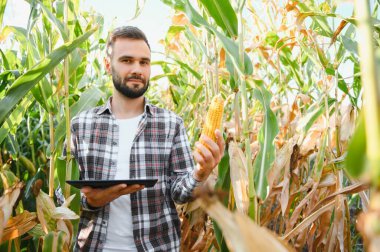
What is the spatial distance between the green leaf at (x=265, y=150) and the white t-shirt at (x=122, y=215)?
56 cm

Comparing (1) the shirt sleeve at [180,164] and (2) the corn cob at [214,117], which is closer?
(2) the corn cob at [214,117]

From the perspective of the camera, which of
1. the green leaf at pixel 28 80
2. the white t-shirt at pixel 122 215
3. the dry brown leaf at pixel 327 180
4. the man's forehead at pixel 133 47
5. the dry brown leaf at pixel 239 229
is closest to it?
the dry brown leaf at pixel 239 229

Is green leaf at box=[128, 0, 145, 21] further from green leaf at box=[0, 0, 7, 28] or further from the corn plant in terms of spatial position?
green leaf at box=[0, 0, 7, 28]

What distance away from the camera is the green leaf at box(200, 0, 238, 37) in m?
1.46

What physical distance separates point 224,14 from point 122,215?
2.87 feet

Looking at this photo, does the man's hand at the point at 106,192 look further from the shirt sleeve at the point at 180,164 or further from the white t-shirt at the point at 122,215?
the shirt sleeve at the point at 180,164

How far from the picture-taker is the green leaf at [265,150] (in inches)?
53.1

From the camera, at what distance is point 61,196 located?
5.61 feet

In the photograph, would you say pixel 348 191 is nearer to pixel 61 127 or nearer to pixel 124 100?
pixel 124 100

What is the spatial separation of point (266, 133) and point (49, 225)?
33.2 inches

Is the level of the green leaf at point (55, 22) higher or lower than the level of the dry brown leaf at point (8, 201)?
A: higher

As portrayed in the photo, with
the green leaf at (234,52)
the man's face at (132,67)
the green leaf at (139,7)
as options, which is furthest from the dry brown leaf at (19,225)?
the green leaf at (139,7)

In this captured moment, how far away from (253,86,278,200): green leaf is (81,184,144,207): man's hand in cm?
39

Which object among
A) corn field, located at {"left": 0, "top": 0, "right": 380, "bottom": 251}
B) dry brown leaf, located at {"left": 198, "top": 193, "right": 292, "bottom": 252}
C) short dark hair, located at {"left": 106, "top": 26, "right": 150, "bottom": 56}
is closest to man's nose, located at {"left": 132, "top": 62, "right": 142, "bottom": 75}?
short dark hair, located at {"left": 106, "top": 26, "right": 150, "bottom": 56}
